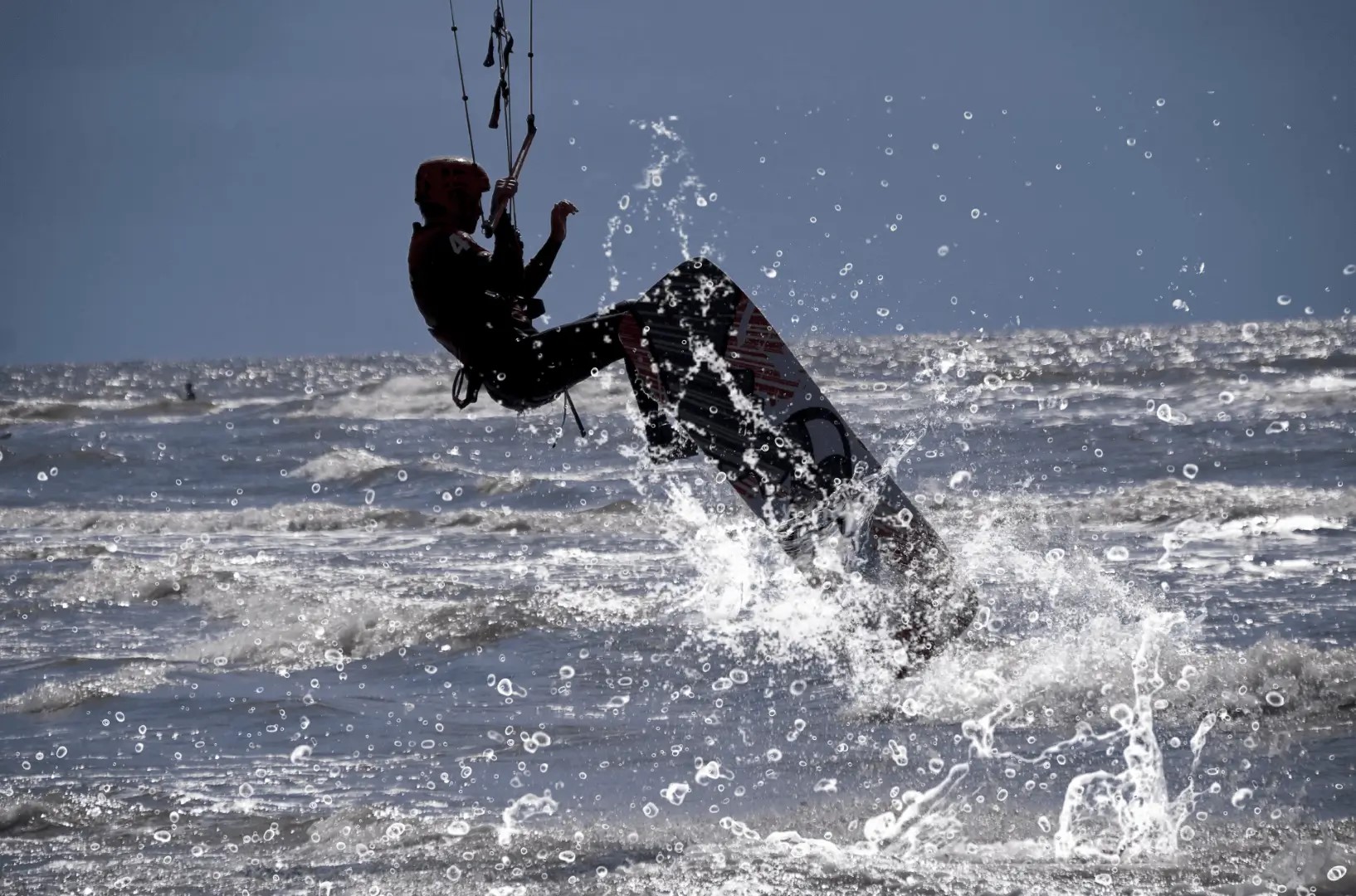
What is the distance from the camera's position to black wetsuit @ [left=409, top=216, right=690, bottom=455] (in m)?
5.94

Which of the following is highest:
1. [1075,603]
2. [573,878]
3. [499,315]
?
[499,315]

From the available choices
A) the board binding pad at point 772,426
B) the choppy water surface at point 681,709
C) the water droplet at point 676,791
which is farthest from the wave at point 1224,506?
the water droplet at point 676,791

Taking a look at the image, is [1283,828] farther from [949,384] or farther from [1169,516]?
[949,384]

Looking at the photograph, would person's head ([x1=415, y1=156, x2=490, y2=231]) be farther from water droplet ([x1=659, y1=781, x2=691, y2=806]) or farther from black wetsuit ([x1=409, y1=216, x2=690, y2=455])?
water droplet ([x1=659, y1=781, x2=691, y2=806])

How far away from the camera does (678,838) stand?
4551 millimetres

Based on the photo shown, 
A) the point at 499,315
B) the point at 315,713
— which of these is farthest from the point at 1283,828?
the point at 315,713

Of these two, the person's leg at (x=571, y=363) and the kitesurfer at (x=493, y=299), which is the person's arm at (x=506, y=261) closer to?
the kitesurfer at (x=493, y=299)

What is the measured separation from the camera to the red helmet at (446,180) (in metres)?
6.04

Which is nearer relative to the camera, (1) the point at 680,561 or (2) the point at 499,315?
(2) the point at 499,315

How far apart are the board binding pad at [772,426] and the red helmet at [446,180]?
0.86 metres

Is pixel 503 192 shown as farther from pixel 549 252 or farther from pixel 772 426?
pixel 772 426

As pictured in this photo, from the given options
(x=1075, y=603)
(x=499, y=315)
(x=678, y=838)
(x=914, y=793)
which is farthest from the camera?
(x=1075, y=603)

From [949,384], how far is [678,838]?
24.3 metres

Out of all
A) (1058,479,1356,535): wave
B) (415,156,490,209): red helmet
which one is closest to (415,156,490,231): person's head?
(415,156,490,209): red helmet
